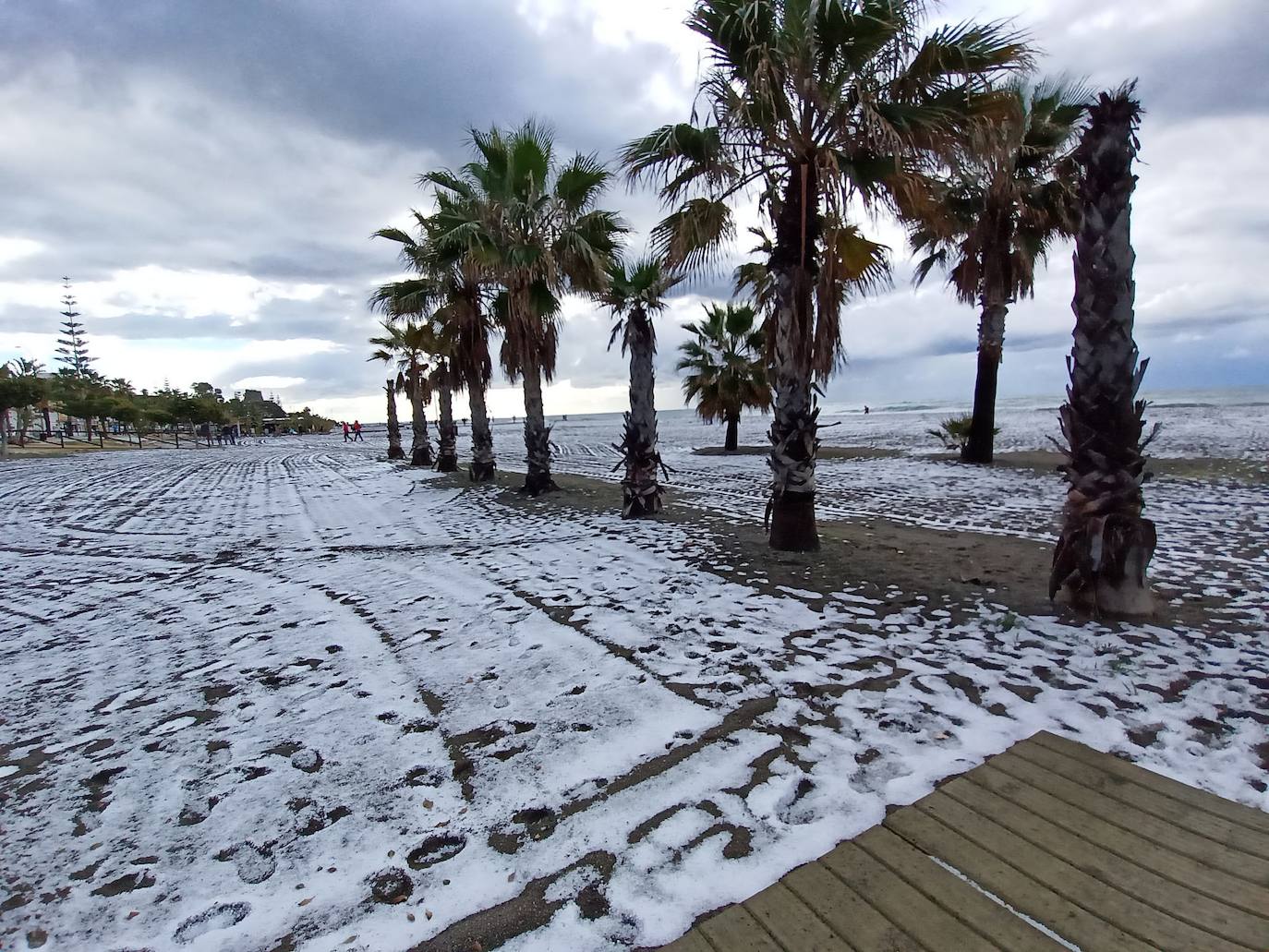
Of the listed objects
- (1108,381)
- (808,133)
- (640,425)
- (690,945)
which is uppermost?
(808,133)

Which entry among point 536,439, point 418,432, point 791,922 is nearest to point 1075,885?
point 791,922

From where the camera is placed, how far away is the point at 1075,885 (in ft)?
6.47

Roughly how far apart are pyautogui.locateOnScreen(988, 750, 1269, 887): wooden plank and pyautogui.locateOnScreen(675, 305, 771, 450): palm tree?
746 inches

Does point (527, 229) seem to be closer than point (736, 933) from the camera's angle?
No

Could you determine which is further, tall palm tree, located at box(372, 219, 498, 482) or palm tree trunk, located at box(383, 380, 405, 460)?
palm tree trunk, located at box(383, 380, 405, 460)

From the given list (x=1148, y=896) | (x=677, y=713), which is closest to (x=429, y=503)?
(x=677, y=713)

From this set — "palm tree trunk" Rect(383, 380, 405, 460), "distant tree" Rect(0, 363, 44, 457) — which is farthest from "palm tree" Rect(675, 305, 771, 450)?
"distant tree" Rect(0, 363, 44, 457)

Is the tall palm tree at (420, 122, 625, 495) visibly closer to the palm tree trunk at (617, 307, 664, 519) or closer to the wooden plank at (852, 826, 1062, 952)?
the palm tree trunk at (617, 307, 664, 519)

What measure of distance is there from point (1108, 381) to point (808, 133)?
3672mm

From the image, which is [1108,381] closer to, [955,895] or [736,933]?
[955,895]

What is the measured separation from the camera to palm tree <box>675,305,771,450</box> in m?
21.4

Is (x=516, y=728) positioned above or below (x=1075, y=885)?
below

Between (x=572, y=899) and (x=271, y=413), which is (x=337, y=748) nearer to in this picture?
(x=572, y=899)

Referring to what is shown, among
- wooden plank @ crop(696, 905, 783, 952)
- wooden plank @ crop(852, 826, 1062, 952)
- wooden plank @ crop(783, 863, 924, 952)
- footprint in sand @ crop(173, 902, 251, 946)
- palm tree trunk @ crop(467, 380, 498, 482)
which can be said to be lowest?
footprint in sand @ crop(173, 902, 251, 946)
